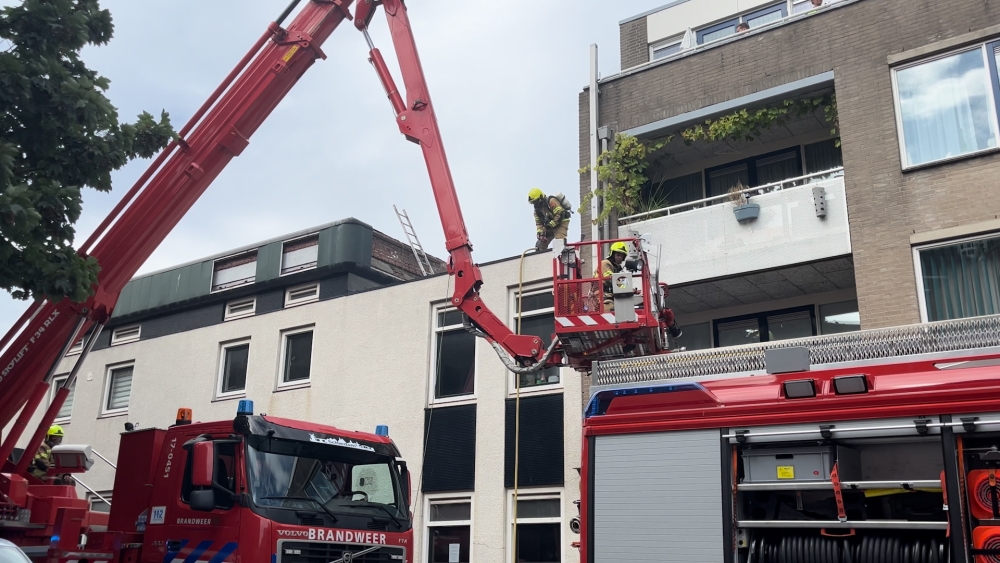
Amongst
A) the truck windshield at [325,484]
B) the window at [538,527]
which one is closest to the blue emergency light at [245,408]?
the truck windshield at [325,484]

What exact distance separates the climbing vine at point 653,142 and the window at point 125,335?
11.5m

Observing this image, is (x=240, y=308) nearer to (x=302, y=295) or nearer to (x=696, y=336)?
(x=302, y=295)

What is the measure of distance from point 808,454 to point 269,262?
14.6 metres

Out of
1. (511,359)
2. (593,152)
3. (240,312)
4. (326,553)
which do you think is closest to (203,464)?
(326,553)

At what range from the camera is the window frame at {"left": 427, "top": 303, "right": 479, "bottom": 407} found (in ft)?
49.2

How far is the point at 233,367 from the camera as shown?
60.7 ft

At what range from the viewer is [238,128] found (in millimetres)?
11195

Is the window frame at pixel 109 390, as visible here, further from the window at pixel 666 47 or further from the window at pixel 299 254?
the window at pixel 666 47

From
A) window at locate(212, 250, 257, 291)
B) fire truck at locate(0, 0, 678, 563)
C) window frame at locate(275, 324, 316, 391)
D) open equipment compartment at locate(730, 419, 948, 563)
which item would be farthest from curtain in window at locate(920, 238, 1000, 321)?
window at locate(212, 250, 257, 291)

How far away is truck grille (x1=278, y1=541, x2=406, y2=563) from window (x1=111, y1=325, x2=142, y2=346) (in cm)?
1378

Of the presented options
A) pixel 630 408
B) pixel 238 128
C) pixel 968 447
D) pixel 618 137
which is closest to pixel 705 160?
pixel 618 137

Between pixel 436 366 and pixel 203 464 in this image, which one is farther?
pixel 436 366

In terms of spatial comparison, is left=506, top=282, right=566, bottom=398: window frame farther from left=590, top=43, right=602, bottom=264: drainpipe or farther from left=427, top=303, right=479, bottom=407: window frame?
left=590, top=43, right=602, bottom=264: drainpipe

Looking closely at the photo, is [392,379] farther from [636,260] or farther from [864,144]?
[864,144]
